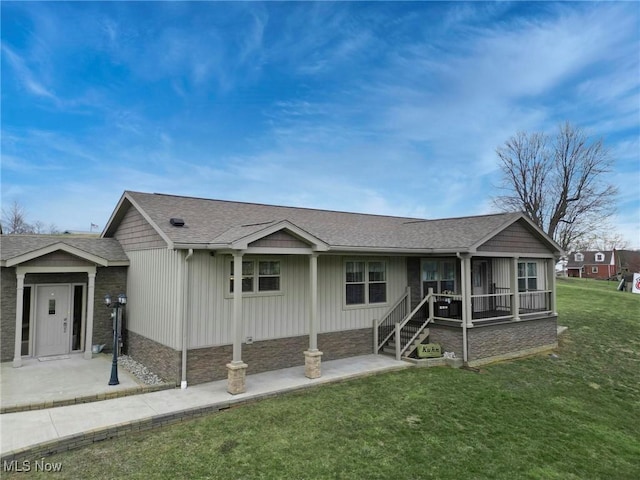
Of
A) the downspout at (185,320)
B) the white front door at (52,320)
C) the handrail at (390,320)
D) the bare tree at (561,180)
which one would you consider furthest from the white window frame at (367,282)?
the bare tree at (561,180)

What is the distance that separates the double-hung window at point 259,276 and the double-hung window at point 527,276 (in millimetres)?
9668

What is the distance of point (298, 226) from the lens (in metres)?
9.24

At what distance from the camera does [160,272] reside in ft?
30.9

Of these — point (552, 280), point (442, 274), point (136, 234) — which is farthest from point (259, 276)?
point (552, 280)

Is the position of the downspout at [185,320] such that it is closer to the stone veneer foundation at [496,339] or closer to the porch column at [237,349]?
the porch column at [237,349]

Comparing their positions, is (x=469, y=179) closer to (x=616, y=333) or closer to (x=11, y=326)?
(x=616, y=333)

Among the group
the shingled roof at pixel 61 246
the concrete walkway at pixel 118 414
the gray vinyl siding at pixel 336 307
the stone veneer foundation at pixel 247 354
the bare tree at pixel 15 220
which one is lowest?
the concrete walkway at pixel 118 414

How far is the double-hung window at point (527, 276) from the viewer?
46.4ft

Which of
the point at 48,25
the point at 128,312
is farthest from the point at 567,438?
the point at 48,25

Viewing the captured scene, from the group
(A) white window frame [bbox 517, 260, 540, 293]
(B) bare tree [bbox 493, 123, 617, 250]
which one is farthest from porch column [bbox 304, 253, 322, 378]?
(B) bare tree [bbox 493, 123, 617, 250]

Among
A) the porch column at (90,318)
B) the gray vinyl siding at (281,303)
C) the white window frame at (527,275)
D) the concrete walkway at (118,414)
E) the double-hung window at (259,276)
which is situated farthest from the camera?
the white window frame at (527,275)

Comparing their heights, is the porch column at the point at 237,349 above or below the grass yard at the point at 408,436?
above

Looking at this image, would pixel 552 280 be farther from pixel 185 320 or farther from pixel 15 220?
pixel 15 220

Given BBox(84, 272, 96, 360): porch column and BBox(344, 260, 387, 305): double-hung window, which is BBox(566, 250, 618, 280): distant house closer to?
BBox(344, 260, 387, 305): double-hung window
